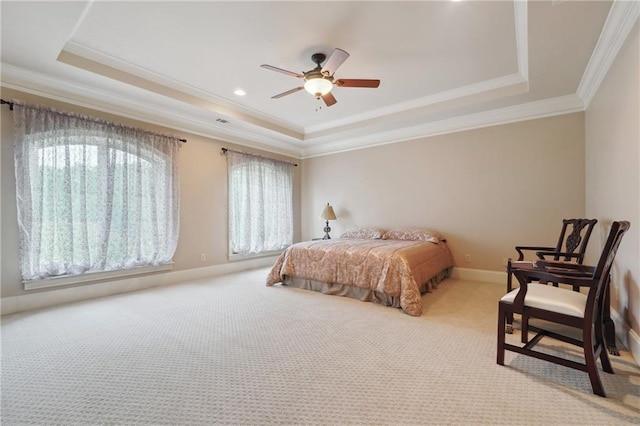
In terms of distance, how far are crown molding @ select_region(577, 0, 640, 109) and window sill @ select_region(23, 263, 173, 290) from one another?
216 inches

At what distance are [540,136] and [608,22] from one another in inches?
74.5

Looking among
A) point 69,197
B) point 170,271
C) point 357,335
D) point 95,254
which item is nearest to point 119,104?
point 69,197

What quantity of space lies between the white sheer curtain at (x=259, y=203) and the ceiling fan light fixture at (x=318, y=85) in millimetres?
2583

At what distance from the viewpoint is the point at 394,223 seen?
5.06m

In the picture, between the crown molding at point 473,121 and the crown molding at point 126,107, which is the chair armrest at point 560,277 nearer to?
the crown molding at point 473,121

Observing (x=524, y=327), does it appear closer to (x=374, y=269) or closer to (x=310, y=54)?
(x=374, y=269)

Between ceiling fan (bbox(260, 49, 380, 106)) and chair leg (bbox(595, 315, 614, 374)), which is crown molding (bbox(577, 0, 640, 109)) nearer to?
ceiling fan (bbox(260, 49, 380, 106))

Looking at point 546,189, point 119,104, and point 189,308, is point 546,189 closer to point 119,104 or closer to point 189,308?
point 189,308

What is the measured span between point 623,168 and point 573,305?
1363mm

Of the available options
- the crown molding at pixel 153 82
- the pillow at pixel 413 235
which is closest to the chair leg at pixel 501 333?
the pillow at pixel 413 235

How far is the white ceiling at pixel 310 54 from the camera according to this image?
2.24m

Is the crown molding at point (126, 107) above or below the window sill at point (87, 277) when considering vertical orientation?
above

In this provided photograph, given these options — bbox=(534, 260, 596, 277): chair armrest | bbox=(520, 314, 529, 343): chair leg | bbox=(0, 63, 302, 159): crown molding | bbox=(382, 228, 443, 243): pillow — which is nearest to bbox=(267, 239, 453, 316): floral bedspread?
bbox=(382, 228, 443, 243): pillow

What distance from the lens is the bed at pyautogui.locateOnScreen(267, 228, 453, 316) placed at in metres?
3.05
